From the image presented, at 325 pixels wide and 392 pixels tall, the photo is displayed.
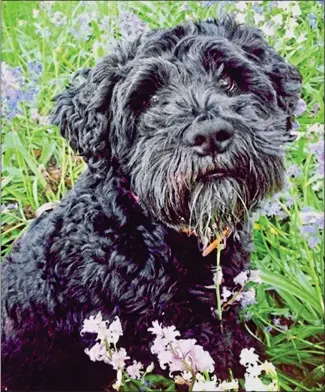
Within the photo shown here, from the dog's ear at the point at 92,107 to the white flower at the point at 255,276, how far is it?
400 mm

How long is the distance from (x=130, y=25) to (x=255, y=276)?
1.94 ft

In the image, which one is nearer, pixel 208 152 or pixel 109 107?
pixel 208 152

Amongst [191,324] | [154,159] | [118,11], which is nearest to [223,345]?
[191,324]

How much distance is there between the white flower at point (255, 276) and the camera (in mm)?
1417

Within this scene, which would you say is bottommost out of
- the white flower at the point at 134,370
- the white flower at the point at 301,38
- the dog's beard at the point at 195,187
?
the white flower at the point at 134,370

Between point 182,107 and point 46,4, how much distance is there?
45 cm

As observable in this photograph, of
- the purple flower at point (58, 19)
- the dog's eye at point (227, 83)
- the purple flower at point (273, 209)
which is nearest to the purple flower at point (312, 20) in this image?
the dog's eye at point (227, 83)

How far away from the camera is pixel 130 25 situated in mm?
1356

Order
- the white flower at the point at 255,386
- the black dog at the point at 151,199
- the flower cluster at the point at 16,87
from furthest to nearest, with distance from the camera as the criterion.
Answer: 1. the flower cluster at the point at 16,87
2. the black dog at the point at 151,199
3. the white flower at the point at 255,386

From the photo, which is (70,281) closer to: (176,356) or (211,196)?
(211,196)

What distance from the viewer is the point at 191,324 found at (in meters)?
1.41

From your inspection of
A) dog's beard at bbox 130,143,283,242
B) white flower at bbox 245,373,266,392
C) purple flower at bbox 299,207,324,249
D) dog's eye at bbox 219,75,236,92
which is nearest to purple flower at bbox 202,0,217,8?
dog's eye at bbox 219,75,236,92

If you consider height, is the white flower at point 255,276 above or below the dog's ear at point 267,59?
below

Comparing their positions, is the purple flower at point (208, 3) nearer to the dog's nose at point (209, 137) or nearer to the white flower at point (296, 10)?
the white flower at point (296, 10)
